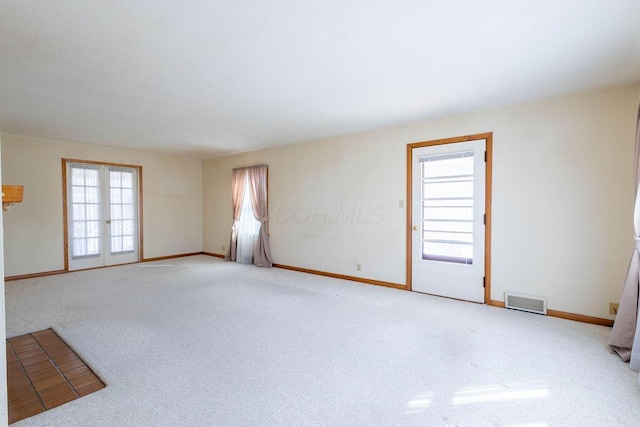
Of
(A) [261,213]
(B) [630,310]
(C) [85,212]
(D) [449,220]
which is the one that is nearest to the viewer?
(B) [630,310]

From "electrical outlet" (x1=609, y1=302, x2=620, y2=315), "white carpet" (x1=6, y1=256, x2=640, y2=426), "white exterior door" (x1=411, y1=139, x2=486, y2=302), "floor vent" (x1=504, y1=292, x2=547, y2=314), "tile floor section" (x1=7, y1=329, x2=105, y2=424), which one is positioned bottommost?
"tile floor section" (x1=7, y1=329, x2=105, y2=424)

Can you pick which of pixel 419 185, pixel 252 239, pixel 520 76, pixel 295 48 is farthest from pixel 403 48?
pixel 252 239

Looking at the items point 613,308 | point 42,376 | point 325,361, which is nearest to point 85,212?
point 42,376

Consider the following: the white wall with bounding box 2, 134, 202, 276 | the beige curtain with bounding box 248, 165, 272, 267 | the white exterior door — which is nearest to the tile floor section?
the white wall with bounding box 2, 134, 202, 276

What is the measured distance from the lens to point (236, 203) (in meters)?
6.75

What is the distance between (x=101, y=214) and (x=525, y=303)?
7199mm

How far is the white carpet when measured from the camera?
6.00 ft

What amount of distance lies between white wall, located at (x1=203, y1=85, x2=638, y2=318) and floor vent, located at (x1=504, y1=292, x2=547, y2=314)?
0.07 m

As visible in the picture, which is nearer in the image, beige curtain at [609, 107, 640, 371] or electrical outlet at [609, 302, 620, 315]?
beige curtain at [609, 107, 640, 371]

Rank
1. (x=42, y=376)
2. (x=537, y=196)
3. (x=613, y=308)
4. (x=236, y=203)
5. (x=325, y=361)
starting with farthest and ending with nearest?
1. (x=236, y=203)
2. (x=537, y=196)
3. (x=613, y=308)
4. (x=325, y=361)
5. (x=42, y=376)

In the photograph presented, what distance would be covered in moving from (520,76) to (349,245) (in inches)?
125

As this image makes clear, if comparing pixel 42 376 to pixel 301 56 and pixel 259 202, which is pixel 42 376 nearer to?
pixel 301 56

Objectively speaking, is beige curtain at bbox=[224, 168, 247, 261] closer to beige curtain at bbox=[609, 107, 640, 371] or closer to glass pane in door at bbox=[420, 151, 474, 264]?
glass pane in door at bbox=[420, 151, 474, 264]

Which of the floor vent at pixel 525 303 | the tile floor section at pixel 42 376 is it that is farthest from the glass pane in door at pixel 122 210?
the floor vent at pixel 525 303
